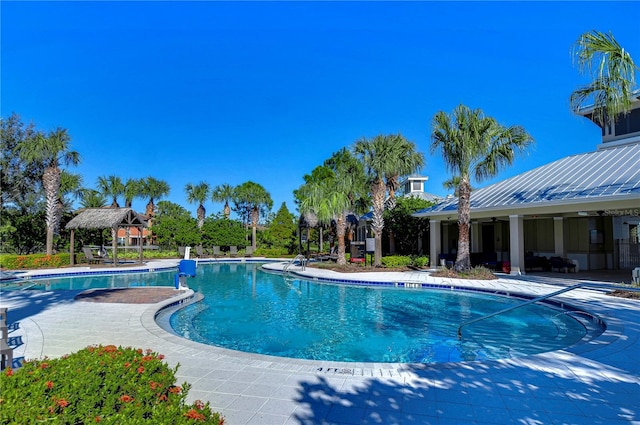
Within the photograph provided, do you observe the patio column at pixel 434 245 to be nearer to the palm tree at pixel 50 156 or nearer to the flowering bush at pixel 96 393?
the flowering bush at pixel 96 393

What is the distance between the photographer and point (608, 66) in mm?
Result: 8133

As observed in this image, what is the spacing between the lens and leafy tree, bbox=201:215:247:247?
3347 centimetres

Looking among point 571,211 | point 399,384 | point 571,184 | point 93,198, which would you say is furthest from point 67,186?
point 571,184

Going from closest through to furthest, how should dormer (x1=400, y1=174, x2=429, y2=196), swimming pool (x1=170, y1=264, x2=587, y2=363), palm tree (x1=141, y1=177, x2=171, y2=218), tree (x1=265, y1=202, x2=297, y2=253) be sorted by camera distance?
swimming pool (x1=170, y1=264, x2=587, y2=363) → dormer (x1=400, y1=174, x2=429, y2=196) → tree (x1=265, y1=202, x2=297, y2=253) → palm tree (x1=141, y1=177, x2=171, y2=218)

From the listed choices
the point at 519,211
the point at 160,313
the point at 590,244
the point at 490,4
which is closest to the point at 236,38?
the point at 490,4

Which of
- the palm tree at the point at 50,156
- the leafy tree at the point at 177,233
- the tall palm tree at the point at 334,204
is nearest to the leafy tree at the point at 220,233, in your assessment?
the leafy tree at the point at 177,233

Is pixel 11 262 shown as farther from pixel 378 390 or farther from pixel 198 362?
pixel 378 390

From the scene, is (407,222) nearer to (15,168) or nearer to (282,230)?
(282,230)

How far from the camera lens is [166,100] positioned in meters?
26.2

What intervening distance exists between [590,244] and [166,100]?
27.6 meters

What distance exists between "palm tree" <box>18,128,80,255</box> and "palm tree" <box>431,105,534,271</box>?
22043 mm

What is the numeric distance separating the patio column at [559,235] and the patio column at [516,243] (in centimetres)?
301

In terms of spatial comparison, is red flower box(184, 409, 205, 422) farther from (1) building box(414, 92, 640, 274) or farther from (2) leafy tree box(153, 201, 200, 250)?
(2) leafy tree box(153, 201, 200, 250)

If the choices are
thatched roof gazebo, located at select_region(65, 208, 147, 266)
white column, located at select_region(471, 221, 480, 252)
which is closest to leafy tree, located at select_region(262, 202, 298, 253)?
thatched roof gazebo, located at select_region(65, 208, 147, 266)
